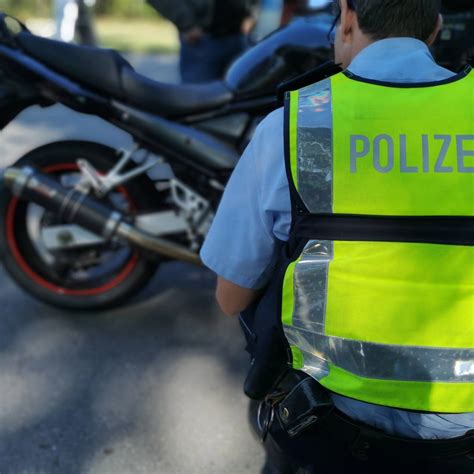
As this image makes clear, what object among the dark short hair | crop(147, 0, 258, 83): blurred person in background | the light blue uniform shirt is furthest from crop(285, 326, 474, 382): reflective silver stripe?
crop(147, 0, 258, 83): blurred person in background

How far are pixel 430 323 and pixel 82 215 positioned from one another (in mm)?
1676

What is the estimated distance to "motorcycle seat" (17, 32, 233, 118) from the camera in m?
2.40

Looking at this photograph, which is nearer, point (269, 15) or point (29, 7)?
point (269, 15)

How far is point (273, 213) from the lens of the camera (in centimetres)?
122

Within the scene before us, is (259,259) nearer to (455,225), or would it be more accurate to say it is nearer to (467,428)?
(455,225)

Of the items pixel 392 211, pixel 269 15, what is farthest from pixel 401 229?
pixel 269 15

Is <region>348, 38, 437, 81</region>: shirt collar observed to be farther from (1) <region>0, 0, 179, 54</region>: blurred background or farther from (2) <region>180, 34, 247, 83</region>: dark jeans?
(1) <region>0, 0, 179, 54</region>: blurred background

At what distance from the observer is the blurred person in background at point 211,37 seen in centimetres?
Result: 423

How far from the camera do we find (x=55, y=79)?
2389 millimetres

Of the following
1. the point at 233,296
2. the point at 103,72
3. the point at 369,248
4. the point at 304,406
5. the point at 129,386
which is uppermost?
the point at 369,248

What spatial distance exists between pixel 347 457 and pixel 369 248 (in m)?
0.47

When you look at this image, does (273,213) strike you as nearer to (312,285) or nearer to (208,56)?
(312,285)

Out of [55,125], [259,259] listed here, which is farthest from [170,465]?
[55,125]

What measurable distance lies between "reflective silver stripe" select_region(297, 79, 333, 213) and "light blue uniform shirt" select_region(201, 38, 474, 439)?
0.16 ft
